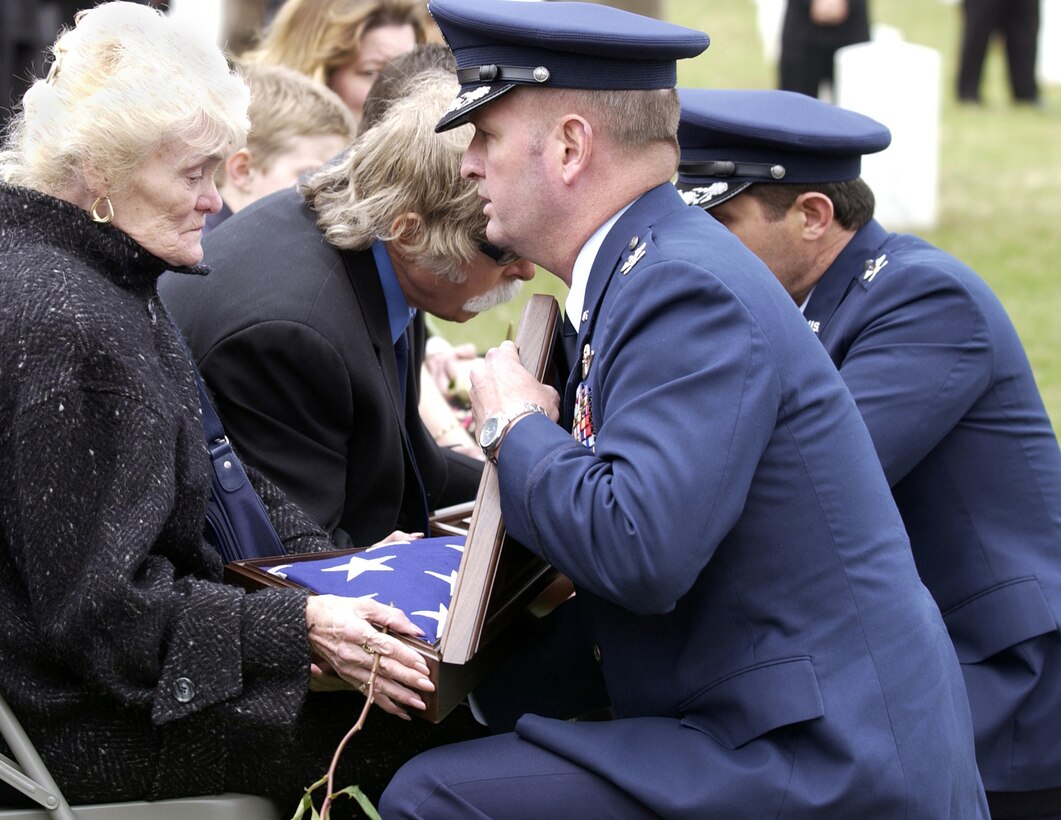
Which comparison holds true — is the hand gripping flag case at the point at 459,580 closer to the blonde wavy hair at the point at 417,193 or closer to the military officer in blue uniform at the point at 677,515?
the military officer in blue uniform at the point at 677,515

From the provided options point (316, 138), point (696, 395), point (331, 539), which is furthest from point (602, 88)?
point (316, 138)

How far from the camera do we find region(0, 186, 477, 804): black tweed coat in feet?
7.91

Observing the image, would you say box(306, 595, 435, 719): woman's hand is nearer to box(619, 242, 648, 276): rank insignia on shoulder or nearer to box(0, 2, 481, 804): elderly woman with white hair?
box(0, 2, 481, 804): elderly woman with white hair

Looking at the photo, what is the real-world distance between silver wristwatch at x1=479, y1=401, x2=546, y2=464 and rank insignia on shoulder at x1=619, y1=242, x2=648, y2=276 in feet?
0.81

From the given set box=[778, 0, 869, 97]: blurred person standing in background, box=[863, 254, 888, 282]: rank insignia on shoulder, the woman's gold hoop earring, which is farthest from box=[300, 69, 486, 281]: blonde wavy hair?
box=[778, 0, 869, 97]: blurred person standing in background

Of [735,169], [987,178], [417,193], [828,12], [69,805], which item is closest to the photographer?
[69,805]

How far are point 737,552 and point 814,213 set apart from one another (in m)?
1.21

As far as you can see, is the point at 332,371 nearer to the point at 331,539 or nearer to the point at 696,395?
the point at 331,539

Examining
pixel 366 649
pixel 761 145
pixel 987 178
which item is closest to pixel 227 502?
pixel 366 649

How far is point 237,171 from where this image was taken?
186 inches

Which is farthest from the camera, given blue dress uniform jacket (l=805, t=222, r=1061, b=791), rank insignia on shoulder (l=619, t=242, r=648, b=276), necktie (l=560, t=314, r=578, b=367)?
blue dress uniform jacket (l=805, t=222, r=1061, b=791)

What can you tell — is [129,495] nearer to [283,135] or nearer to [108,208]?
[108,208]

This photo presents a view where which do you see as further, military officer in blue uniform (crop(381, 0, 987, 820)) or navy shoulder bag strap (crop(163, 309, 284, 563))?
navy shoulder bag strap (crop(163, 309, 284, 563))

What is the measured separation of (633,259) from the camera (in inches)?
Answer: 95.1
